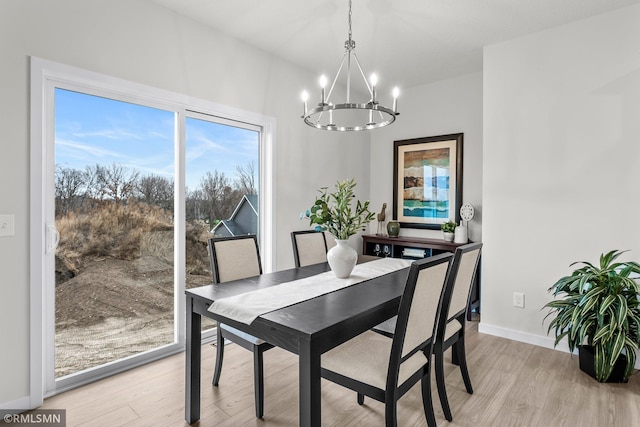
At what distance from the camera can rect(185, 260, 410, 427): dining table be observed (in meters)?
1.36

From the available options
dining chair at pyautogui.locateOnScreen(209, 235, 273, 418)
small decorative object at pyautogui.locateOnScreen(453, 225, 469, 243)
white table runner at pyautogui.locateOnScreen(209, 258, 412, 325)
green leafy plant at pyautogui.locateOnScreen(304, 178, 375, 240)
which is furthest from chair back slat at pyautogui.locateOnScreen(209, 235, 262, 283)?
small decorative object at pyautogui.locateOnScreen(453, 225, 469, 243)

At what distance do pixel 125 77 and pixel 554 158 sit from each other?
340cm

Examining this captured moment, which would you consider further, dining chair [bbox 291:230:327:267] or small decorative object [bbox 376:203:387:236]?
small decorative object [bbox 376:203:387:236]

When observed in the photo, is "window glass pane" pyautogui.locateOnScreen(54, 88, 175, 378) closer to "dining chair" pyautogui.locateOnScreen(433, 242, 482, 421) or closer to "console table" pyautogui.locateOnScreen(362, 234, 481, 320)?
"dining chair" pyautogui.locateOnScreen(433, 242, 482, 421)

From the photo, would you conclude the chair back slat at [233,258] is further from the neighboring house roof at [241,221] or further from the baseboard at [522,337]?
the baseboard at [522,337]

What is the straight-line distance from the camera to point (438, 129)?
4.20 metres

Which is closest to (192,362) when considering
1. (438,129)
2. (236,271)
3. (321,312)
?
(236,271)

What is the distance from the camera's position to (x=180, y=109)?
280 centimetres

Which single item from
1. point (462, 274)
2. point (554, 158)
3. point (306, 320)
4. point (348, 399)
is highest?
point (554, 158)

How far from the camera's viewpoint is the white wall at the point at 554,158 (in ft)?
8.71

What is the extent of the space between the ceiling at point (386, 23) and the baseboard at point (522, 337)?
2633mm

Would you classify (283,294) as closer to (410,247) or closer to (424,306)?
(424,306)

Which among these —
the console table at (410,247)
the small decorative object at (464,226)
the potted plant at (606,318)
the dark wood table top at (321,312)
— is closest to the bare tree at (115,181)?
the dark wood table top at (321,312)

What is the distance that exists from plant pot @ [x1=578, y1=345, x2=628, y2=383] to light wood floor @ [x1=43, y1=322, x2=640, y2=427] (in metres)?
0.04
